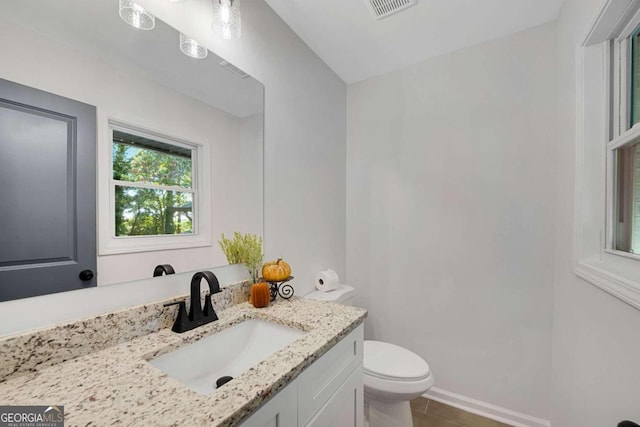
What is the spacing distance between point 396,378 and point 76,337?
A: 1.37 m

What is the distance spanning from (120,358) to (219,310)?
0.41 metres

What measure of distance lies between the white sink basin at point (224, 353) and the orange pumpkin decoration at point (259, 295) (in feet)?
0.27

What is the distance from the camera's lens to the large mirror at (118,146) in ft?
2.21

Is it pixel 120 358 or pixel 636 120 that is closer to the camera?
pixel 120 358

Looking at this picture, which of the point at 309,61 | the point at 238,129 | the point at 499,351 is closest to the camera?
the point at 238,129

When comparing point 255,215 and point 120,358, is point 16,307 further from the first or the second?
point 255,215

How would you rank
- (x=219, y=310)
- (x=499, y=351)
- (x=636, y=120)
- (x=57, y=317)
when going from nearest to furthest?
1. (x=57, y=317)
2. (x=636, y=120)
3. (x=219, y=310)
4. (x=499, y=351)

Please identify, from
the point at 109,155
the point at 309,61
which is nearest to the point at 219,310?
the point at 109,155

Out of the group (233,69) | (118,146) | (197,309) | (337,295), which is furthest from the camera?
(337,295)

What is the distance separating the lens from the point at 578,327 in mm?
1179

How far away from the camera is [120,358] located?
747 mm

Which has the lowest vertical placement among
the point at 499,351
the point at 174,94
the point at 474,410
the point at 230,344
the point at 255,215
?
the point at 474,410

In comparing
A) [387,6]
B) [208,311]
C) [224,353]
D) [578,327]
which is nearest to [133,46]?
[208,311]

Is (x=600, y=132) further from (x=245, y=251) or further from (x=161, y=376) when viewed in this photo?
(x=161, y=376)
